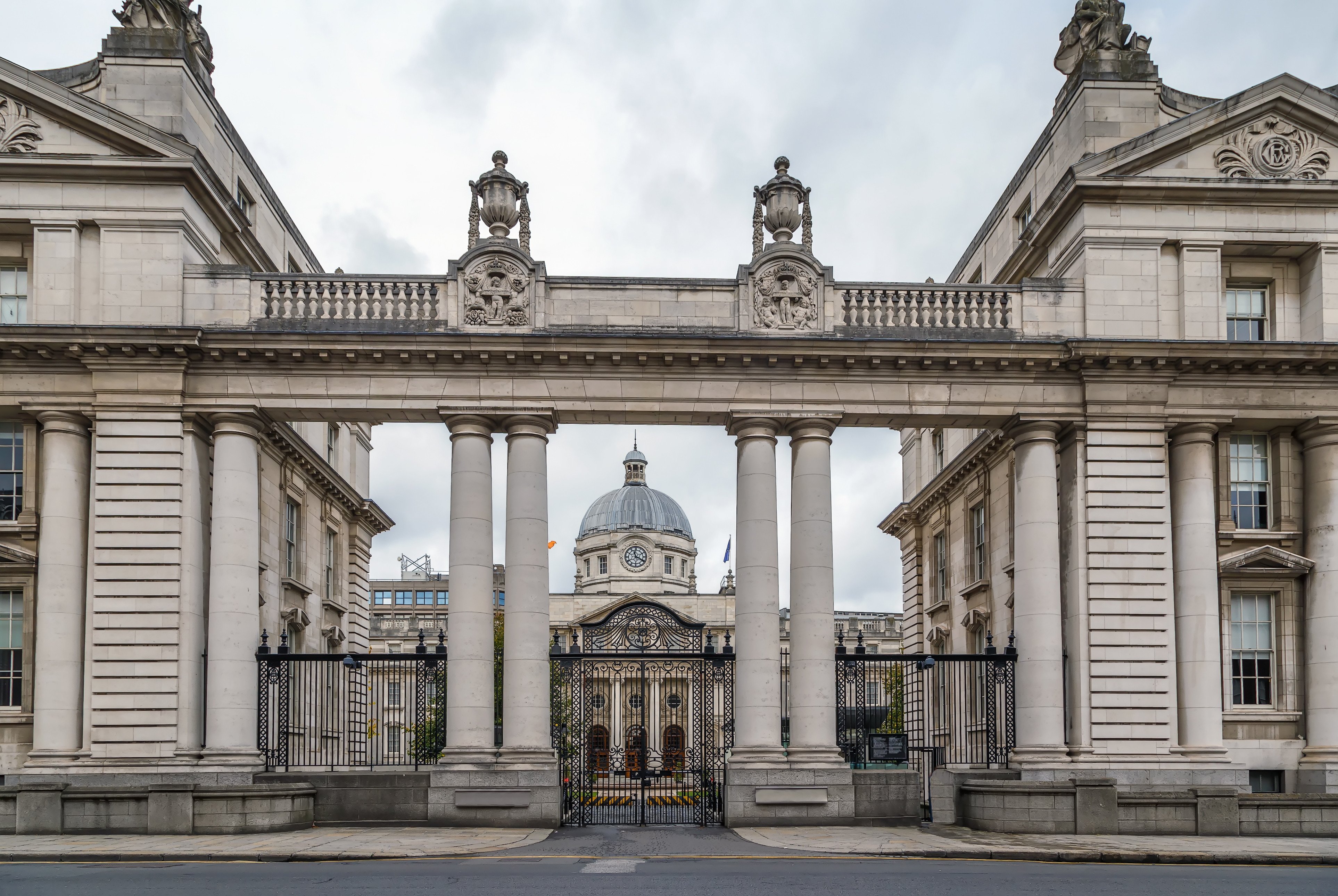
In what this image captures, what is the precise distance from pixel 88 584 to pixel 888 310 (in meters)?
17.8

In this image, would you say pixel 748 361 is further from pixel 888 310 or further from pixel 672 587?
pixel 672 587

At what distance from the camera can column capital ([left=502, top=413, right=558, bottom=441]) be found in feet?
87.0

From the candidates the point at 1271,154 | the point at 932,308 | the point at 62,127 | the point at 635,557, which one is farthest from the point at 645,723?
the point at 635,557

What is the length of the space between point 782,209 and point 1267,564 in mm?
13098

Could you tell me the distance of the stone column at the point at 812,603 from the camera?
25.8 metres

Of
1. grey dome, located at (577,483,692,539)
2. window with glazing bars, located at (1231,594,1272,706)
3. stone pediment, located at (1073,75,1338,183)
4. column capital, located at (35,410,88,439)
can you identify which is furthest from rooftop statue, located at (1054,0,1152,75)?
grey dome, located at (577,483,692,539)

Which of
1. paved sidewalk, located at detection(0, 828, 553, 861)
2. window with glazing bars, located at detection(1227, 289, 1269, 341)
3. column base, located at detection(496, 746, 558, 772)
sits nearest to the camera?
paved sidewalk, located at detection(0, 828, 553, 861)

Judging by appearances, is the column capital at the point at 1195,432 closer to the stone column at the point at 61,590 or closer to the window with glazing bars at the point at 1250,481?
the window with glazing bars at the point at 1250,481

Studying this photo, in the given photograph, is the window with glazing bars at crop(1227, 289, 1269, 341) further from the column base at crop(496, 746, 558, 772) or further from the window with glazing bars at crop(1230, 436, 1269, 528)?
the column base at crop(496, 746, 558, 772)

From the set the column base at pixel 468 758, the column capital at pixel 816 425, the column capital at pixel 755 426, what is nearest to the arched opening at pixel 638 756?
the column base at pixel 468 758

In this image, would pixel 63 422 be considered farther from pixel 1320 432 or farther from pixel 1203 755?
pixel 1320 432

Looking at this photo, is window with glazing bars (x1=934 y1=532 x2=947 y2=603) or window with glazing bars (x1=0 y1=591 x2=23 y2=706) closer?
window with glazing bars (x1=0 y1=591 x2=23 y2=706)

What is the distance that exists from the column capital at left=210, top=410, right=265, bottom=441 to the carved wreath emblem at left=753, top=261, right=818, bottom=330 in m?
11.0

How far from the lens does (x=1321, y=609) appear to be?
2692cm
